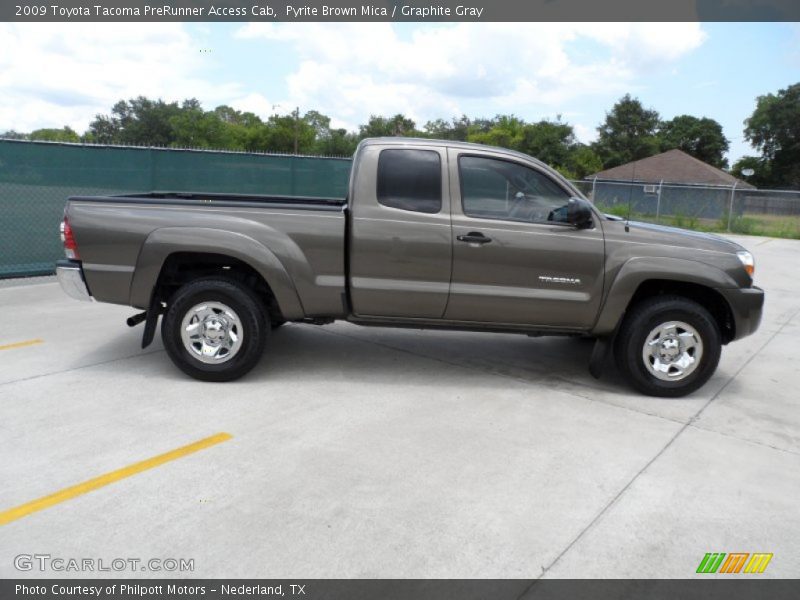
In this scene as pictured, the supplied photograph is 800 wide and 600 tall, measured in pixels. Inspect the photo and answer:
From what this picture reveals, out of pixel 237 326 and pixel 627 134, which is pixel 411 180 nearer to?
pixel 237 326

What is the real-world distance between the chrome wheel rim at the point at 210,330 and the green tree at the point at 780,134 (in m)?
75.8

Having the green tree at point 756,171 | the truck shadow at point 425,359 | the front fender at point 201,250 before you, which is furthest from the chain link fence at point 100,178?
the green tree at point 756,171

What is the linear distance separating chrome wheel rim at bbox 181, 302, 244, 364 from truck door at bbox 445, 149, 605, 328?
1.70 m

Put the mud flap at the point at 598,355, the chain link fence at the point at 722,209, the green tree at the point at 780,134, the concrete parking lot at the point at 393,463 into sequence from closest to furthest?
the concrete parking lot at the point at 393,463 < the mud flap at the point at 598,355 < the chain link fence at the point at 722,209 < the green tree at the point at 780,134

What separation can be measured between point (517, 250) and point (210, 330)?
250 centimetres

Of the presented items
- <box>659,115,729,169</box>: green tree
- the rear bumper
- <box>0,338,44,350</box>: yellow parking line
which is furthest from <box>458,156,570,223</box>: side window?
<box>659,115,729,169</box>: green tree

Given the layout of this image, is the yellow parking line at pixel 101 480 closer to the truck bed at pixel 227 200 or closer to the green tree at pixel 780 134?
the truck bed at pixel 227 200

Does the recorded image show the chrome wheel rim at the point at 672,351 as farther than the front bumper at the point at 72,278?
Yes

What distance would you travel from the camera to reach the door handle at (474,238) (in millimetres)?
5215

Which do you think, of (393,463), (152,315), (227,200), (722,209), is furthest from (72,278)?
(722,209)
